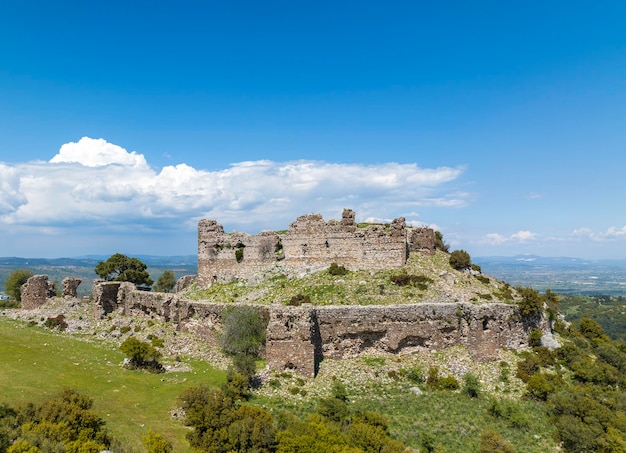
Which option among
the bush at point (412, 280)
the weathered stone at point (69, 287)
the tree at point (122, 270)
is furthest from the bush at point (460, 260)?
the tree at point (122, 270)

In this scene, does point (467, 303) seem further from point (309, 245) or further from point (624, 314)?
point (624, 314)

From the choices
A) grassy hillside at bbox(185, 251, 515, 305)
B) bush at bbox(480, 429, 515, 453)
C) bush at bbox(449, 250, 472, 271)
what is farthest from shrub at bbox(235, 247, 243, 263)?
bush at bbox(480, 429, 515, 453)

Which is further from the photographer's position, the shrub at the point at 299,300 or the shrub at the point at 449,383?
the shrub at the point at 299,300

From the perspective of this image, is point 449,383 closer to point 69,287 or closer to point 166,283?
point 69,287

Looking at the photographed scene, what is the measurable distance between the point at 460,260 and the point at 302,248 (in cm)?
1448

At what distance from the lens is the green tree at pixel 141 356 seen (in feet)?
91.8

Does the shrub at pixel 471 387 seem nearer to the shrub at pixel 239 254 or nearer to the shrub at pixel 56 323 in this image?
the shrub at pixel 239 254

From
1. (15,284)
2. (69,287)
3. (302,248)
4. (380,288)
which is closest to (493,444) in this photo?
(380,288)

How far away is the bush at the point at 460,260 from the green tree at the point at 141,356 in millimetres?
24998

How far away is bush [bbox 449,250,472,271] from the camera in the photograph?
37781mm

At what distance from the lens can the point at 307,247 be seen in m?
41.6

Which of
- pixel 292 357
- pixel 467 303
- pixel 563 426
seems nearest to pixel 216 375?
pixel 292 357

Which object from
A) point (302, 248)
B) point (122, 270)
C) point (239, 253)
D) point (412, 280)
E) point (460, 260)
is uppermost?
point (302, 248)

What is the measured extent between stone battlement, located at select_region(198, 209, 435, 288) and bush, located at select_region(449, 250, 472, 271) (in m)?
2.49
